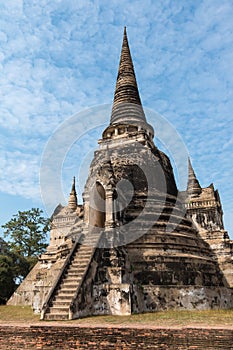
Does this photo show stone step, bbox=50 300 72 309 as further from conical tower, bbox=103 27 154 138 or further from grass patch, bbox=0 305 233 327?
conical tower, bbox=103 27 154 138

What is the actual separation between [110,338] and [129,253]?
19.7ft

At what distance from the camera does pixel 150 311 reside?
11.4m

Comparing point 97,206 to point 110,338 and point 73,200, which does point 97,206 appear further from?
point 73,200

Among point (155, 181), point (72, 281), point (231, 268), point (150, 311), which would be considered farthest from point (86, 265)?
point (231, 268)

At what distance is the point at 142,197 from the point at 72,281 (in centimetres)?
604

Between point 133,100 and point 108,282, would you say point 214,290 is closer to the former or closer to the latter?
point 108,282

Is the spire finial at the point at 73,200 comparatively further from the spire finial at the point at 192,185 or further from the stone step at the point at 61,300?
the stone step at the point at 61,300

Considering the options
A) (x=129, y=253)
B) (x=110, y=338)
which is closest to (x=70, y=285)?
(x=129, y=253)

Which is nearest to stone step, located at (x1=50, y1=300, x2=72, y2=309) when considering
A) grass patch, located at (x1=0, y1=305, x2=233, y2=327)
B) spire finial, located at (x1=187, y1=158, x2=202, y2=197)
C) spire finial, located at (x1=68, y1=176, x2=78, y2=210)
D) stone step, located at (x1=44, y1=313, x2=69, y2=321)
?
stone step, located at (x1=44, y1=313, x2=69, y2=321)

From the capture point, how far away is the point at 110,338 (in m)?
6.99

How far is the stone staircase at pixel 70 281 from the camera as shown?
31.1 feet

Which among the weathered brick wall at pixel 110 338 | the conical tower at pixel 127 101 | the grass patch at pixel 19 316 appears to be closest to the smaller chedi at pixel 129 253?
the grass patch at pixel 19 316

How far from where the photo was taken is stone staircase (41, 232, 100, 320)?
31.1 feet

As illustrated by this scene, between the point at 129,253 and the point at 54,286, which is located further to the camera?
the point at 129,253
